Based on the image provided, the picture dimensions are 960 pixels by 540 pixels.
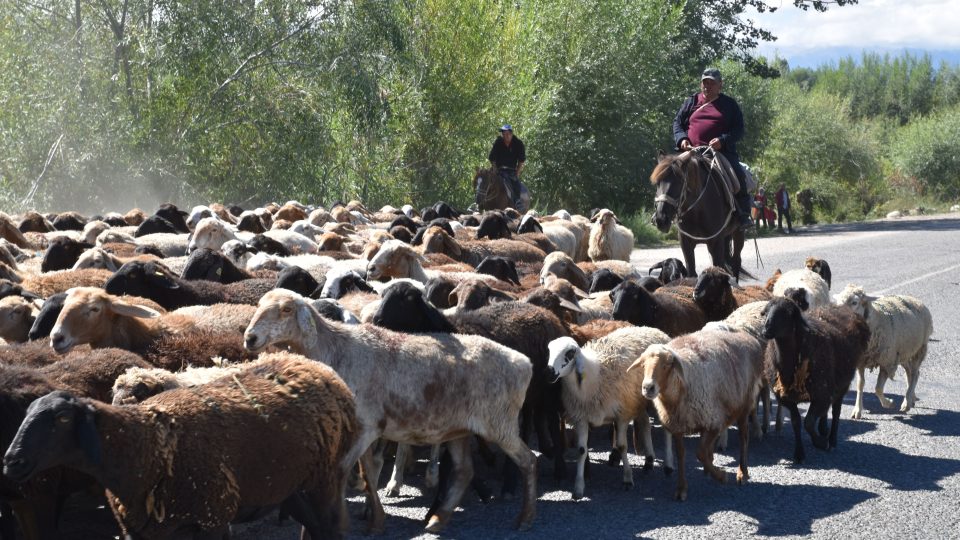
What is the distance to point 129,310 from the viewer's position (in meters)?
7.66

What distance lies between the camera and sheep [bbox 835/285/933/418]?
1086 cm

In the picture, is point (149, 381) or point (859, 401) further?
point (859, 401)

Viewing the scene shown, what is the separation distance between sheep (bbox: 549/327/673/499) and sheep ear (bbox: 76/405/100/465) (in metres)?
3.63

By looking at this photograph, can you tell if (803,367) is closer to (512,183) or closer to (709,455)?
(709,455)

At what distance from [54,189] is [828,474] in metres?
22.6

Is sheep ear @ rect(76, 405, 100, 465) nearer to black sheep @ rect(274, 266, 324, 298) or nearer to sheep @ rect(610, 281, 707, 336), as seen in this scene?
black sheep @ rect(274, 266, 324, 298)

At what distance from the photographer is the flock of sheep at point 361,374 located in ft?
18.7

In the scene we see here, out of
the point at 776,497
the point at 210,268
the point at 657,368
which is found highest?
the point at 210,268

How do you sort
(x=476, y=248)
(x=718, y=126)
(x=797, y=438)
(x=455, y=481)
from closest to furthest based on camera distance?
(x=455, y=481), (x=797, y=438), (x=718, y=126), (x=476, y=248)

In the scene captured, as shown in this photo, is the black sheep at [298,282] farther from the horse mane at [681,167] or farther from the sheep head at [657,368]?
the horse mane at [681,167]

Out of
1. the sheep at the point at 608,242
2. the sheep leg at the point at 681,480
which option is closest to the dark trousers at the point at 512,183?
the sheep at the point at 608,242

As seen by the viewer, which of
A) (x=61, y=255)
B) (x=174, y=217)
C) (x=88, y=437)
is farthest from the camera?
(x=174, y=217)

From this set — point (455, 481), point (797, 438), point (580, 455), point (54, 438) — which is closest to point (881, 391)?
point (797, 438)

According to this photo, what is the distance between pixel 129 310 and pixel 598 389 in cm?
329
